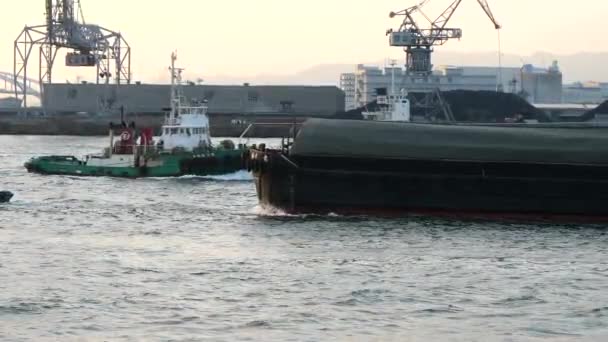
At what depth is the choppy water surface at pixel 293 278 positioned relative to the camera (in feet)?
65.4

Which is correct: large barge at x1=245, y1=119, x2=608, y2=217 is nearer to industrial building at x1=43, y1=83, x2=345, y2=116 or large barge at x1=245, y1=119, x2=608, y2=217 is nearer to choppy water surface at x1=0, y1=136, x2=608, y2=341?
choppy water surface at x1=0, y1=136, x2=608, y2=341

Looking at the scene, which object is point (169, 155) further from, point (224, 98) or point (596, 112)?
point (224, 98)

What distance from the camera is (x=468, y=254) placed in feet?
89.8

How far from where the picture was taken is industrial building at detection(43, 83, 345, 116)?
12444cm

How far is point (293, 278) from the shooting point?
24125 mm

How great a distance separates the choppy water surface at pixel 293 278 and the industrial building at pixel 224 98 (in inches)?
3454

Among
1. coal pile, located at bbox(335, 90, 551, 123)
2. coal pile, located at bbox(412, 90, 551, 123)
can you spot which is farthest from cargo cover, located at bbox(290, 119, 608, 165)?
coal pile, located at bbox(412, 90, 551, 123)

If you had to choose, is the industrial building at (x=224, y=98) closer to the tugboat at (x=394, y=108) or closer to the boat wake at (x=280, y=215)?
the tugboat at (x=394, y=108)

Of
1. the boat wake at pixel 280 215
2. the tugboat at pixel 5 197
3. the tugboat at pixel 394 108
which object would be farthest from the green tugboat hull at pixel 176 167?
the boat wake at pixel 280 215

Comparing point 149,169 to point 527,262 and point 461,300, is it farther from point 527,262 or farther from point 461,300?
point 461,300

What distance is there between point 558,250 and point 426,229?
4380 mm

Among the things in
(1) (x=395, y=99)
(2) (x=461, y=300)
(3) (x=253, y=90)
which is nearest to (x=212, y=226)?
(2) (x=461, y=300)

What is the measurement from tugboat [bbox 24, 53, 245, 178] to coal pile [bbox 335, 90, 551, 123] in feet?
177

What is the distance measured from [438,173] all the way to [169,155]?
849 inches
